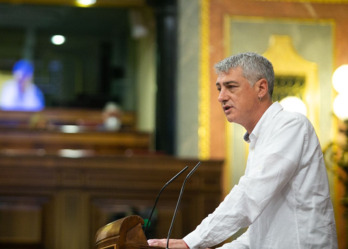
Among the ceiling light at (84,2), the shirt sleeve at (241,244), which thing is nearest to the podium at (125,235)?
the shirt sleeve at (241,244)

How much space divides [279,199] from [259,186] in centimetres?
11

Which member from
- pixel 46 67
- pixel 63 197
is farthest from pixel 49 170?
pixel 46 67

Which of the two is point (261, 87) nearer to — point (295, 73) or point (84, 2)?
point (295, 73)

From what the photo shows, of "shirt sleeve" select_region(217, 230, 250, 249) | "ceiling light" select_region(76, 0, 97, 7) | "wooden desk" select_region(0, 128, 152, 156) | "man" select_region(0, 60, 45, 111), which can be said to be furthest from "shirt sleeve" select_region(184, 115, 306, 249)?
"man" select_region(0, 60, 45, 111)

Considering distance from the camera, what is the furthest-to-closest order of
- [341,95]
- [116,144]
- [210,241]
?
[116,144] < [341,95] < [210,241]

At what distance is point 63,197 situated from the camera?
482 centimetres

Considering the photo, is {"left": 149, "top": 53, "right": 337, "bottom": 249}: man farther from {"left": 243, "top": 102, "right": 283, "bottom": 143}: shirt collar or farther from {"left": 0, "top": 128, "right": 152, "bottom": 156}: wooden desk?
{"left": 0, "top": 128, "right": 152, "bottom": 156}: wooden desk

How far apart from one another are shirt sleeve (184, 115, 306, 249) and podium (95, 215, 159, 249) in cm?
18

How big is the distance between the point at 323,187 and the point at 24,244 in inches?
134

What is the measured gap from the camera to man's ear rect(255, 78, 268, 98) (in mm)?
1926

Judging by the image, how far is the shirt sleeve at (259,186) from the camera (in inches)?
69.1

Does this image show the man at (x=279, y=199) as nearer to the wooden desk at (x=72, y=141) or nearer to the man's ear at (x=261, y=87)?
the man's ear at (x=261, y=87)

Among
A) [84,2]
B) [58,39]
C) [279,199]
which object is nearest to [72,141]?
[84,2]

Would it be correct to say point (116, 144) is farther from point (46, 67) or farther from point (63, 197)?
point (46, 67)
